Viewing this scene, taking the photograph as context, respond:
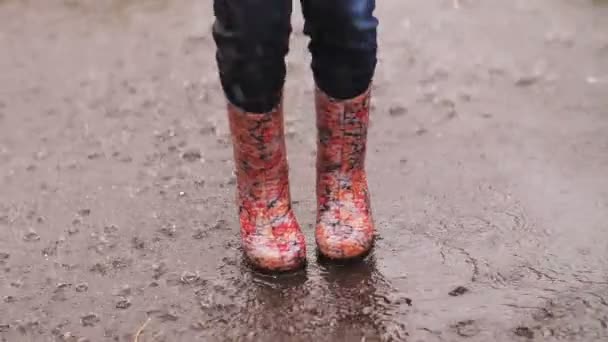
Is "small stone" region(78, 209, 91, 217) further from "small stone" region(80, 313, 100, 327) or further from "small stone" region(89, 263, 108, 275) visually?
"small stone" region(80, 313, 100, 327)

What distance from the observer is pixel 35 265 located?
2.00m

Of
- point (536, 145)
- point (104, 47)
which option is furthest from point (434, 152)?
point (104, 47)

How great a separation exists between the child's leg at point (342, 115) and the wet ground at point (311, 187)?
0.08 m

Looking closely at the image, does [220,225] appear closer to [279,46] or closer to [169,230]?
[169,230]

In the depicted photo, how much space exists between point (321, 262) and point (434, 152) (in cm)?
→ 58

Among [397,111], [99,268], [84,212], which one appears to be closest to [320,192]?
[99,268]

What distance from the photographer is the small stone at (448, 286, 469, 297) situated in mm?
1814

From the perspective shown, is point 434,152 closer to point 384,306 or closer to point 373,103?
point 373,103

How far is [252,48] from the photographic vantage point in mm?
1664

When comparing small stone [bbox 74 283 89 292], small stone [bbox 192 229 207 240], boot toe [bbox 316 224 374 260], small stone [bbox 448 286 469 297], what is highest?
boot toe [bbox 316 224 374 260]

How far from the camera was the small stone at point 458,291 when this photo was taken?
1.81 metres

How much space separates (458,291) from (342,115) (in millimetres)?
419

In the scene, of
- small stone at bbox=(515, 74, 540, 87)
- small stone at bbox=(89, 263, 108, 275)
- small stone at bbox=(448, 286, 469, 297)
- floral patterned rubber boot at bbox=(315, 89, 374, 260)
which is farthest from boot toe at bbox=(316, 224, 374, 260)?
small stone at bbox=(515, 74, 540, 87)

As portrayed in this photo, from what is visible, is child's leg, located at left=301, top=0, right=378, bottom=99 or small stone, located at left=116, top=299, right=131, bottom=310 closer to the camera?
child's leg, located at left=301, top=0, right=378, bottom=99
